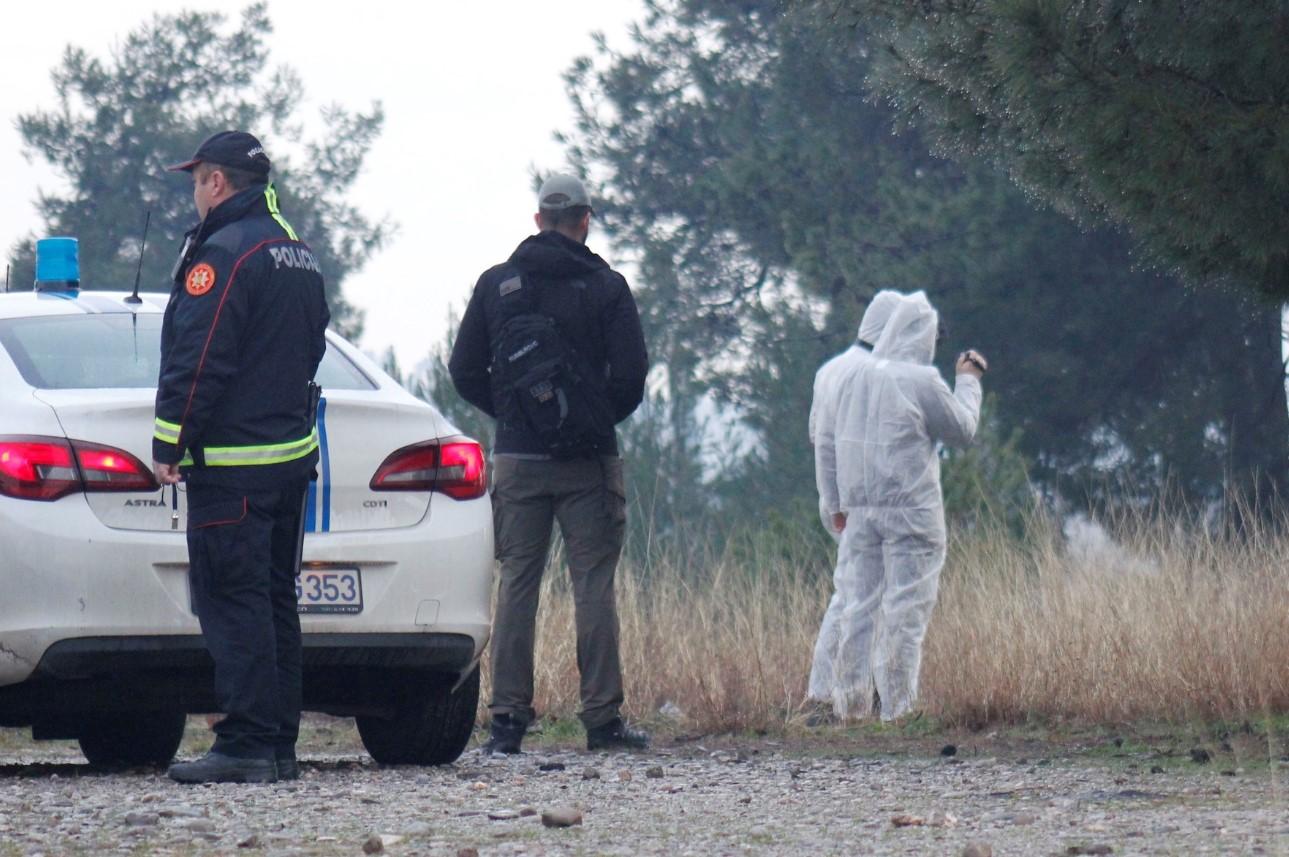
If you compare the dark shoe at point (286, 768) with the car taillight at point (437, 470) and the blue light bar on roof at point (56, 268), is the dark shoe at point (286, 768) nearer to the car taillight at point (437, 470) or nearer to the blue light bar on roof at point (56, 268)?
the car taillight at point (437, 470)

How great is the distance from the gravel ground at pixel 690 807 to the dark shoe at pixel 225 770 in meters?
0.07

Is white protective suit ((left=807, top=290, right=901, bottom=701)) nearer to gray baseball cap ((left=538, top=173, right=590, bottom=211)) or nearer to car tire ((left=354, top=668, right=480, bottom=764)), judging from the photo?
gray baseball cap ((left=538, top=173, right=590, bottom=211))

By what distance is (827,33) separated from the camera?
280 inches

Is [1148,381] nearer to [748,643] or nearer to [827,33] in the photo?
[748,643]

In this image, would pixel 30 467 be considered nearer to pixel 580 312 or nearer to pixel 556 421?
pixel 556 421

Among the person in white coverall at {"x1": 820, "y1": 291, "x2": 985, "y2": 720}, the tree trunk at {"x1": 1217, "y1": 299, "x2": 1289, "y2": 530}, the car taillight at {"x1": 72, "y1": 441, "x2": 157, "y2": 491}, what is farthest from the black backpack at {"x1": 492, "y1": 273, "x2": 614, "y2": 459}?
the tree trunk at {"x1": 1217, "y1": 299, "x2": 1289, "y2": 530}

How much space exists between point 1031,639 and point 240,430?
10.4 ft

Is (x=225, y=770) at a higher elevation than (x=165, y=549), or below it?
below

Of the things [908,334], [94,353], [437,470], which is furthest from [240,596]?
[908,334]

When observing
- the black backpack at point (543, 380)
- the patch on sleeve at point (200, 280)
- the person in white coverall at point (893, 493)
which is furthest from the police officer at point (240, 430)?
the person in white coverall at point (893, 493)

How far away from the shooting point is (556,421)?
643 cm

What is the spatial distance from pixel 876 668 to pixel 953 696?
2.46 ft

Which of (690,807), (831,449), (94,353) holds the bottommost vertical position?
(690,807)

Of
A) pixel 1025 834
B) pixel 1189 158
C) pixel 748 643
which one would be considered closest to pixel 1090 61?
pixel 1189 158
